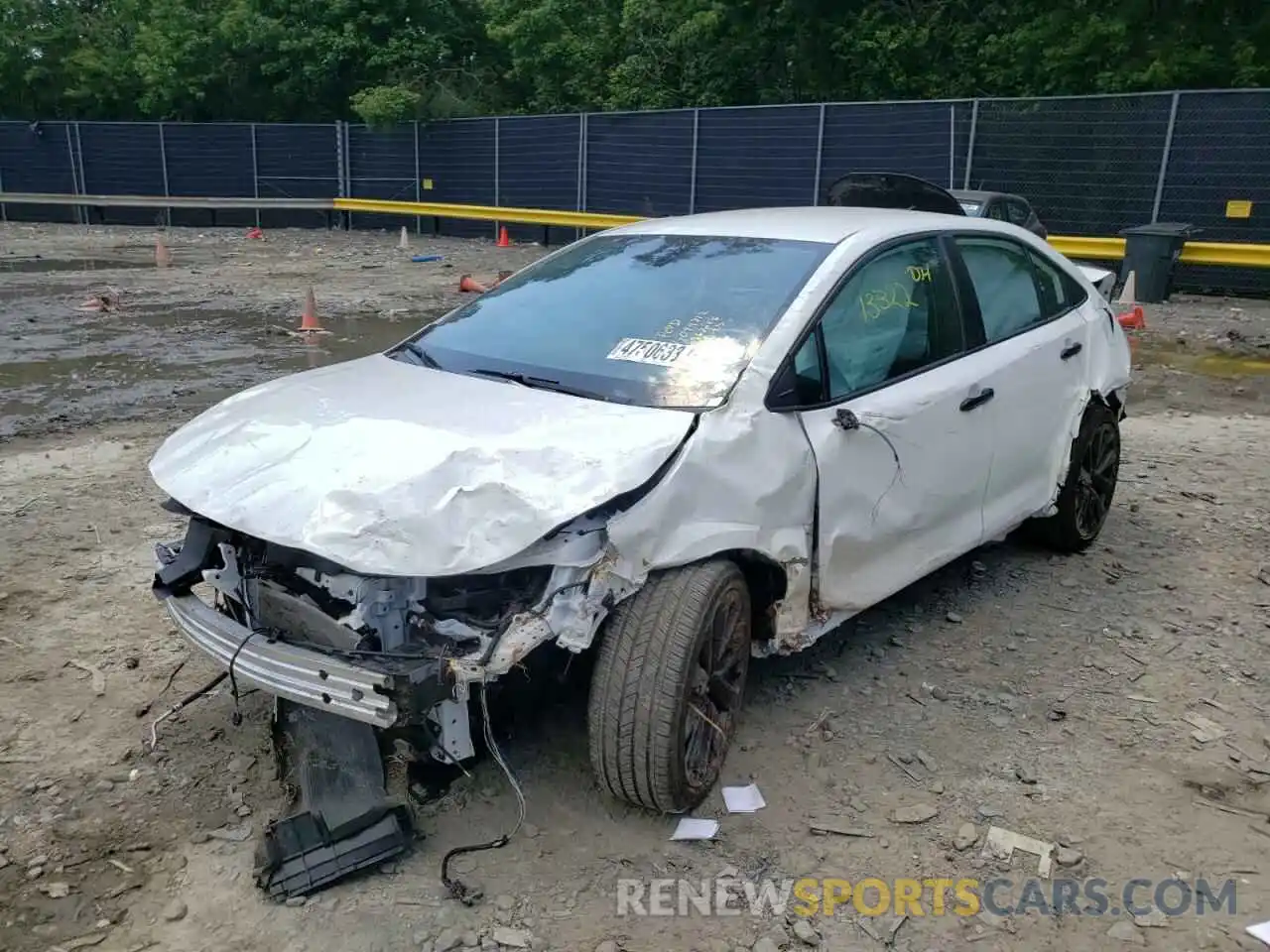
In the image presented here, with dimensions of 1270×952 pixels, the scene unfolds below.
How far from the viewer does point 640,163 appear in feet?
68.0

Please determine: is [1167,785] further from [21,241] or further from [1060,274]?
[21,241]

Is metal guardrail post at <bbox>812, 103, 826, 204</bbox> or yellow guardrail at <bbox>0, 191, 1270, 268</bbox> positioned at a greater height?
metal guardrail post at <bbox>812, 103, 826, 204</bbox>

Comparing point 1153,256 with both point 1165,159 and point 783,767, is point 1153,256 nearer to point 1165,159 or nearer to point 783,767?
point 1165,159

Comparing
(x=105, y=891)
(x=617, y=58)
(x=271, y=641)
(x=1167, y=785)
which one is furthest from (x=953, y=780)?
(x=617, y=58)

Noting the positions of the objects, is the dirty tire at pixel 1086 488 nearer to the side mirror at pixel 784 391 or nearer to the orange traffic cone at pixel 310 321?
the side mirror at pixel 784 391

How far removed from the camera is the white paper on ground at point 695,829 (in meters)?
3.22

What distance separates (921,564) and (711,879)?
1.58m

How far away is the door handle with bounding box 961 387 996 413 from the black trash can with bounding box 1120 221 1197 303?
1043 centimetres

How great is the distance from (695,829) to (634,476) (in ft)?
3.46

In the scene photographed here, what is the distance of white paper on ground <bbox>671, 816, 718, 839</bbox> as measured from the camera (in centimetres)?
322

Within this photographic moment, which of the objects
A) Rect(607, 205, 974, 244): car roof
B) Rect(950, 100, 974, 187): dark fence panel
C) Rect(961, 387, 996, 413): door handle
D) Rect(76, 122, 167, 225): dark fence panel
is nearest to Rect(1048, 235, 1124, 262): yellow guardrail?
Rect(950, 100, 974, 187): dark fence panel

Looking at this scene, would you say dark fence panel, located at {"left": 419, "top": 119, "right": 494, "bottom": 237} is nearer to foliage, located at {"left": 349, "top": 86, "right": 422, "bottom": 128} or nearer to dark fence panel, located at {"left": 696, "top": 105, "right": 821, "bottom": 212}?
foliage, located at {"left": 349, "top": 86, "right": 422, "bottom": 128}

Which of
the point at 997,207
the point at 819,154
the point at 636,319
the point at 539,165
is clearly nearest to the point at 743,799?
the point at 636,319

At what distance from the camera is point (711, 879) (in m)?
3.05
